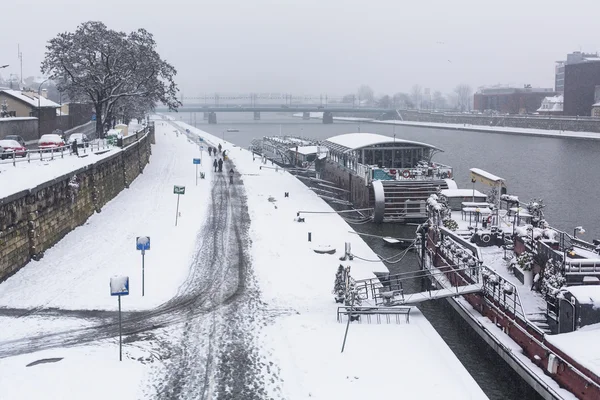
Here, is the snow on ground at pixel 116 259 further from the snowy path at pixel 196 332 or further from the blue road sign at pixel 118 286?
the blue road sign at pixel 118 286

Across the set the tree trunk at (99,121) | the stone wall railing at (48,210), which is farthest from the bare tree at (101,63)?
the stone wall railing at (48,210)

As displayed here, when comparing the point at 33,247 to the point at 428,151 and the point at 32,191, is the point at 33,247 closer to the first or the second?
the point at 32,191

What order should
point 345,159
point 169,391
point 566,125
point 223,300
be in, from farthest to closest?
1. point 566,125
2. point 345,159
3. point 223,300
4. point 169,391

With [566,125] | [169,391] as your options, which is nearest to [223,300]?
[169,391]

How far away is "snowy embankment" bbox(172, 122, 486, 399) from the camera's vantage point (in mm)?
17312

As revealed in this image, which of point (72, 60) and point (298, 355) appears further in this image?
point (72, 60)

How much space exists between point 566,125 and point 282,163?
76.5 m

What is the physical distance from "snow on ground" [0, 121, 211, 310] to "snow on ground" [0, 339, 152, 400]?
4.47 metres

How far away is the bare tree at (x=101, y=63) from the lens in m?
61.3

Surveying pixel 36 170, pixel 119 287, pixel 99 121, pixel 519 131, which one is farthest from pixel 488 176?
pixel 519 131

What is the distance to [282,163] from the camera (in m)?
95.3

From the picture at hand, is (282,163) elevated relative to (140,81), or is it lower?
lower

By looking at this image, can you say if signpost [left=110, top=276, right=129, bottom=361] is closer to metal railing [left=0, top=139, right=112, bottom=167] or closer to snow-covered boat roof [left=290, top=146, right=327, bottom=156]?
metal railing [left=0, top=139, right=112, bottom=167]

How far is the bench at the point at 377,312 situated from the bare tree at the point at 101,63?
46940 millimetres
